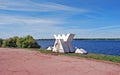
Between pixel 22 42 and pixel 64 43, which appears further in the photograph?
pixel 22 42

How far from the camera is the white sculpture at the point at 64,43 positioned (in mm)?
26938

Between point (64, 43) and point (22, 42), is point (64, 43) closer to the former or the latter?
point (64, 43)

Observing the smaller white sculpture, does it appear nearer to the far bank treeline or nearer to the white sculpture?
the white sculpture

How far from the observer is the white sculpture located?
88.4 feet

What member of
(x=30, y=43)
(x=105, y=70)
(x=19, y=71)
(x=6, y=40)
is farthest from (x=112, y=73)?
(x=6, y=40)

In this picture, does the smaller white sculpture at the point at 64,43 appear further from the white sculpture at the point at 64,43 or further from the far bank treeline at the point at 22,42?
the far bank treeline at the point at 22,42

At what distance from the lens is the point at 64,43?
27.3 meters

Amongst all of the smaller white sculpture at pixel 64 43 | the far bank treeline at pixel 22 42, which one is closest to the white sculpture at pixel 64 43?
the smaller white sculpture at pixel 64 43

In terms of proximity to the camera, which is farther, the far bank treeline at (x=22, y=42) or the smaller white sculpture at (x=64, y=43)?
the far bank treeline at (x=22, y=42)

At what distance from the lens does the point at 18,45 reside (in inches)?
A: 1578

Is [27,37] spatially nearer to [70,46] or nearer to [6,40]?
[6,40]

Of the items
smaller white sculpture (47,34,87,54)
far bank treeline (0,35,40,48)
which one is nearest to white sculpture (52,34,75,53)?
→ smaller white sculpture (47,34,87,54)

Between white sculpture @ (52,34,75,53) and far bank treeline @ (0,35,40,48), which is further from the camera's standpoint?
far bank treeline @ (0,35,40,48)

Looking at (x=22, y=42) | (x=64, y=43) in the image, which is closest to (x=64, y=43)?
(x=64, y=43)
